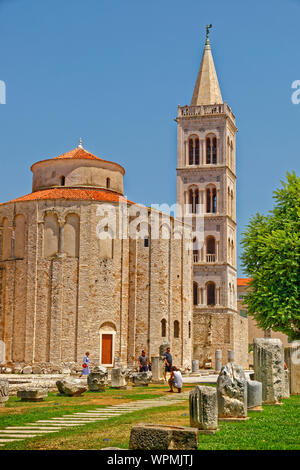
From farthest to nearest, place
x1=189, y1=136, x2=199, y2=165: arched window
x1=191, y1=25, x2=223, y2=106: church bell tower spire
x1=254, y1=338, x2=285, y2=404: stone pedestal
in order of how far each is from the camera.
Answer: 1. x1=191, y1=25, x2=223, y2=106: church bell tower spire
2. x1=189, y1=136, x2=199, y2=165: arched window
3. x1=254, y1=338, x2=285, y2=404: stone pedestal

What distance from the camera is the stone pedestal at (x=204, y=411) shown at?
1156 cm

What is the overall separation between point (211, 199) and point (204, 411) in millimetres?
54391

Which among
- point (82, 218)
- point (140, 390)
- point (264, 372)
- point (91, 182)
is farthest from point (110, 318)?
point (264, 372)

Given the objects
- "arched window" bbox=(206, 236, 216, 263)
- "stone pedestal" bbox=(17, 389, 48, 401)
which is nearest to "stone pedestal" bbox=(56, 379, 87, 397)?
"stone pedestal" bbox=(17, 389, 48, 401)

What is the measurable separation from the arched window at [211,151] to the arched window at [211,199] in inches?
108

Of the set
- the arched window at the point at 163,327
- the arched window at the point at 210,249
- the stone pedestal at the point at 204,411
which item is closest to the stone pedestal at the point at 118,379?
the stone pedestal at the point at 204,411

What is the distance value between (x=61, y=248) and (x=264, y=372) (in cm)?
2435

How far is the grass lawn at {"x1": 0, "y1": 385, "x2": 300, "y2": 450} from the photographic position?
10047 mm

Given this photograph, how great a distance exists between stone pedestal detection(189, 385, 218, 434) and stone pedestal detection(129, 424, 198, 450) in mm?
2403

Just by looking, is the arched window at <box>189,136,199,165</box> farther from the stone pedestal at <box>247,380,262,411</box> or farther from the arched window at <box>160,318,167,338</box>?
the stone pedestal at <box>247,380,262,411</box>

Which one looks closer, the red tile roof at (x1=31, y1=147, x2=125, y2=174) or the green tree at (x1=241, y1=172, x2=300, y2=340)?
the green tree at (x1=241, y1=172, x2=300, y2=340)

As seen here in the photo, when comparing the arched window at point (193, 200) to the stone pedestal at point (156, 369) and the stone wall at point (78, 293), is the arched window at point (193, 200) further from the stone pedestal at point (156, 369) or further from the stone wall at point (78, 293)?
the stone pedestal at point (156, 369)

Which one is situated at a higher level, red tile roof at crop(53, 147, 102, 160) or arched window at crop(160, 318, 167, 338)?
red tile roof at crop(53, 147, 102, 160)

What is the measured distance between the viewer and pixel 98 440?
1050cm
